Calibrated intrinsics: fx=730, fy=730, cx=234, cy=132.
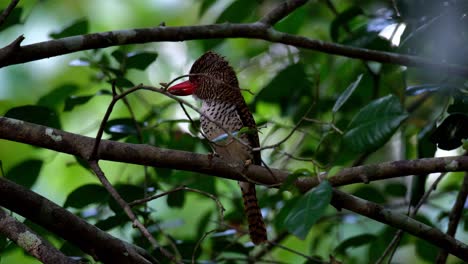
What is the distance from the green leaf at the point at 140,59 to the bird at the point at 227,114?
0.69 ft

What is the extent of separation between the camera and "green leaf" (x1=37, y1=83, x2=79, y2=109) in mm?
3252

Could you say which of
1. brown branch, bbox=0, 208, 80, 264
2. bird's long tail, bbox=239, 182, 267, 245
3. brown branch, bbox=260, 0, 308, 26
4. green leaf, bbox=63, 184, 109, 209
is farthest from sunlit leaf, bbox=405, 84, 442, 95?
brown branch, bbox=0, 208, 80, 264

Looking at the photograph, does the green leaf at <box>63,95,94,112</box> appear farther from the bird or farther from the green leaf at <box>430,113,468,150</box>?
the green leaf at <box>430,113,468,150</box>

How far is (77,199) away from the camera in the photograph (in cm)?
284

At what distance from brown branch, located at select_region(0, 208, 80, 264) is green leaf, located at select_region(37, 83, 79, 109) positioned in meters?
1.17

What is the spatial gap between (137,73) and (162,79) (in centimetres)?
37

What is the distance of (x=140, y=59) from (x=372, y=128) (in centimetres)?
127

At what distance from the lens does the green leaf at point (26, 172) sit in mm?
2816

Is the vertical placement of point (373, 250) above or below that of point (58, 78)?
below

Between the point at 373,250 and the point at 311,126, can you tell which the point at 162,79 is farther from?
the point at 373,250

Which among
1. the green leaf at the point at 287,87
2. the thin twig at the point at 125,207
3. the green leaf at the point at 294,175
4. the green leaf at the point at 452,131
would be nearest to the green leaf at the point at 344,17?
the green leaf at the point at 287,87

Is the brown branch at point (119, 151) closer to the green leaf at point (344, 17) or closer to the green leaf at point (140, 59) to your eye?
the green leaf at point (140, 59)

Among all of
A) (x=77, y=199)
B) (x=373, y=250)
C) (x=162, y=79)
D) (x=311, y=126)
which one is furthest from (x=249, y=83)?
(x=77, y=199)

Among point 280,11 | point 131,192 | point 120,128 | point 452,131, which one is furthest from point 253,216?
point 452,131
